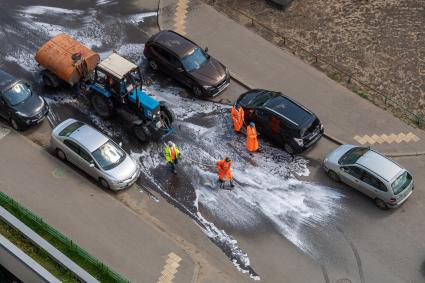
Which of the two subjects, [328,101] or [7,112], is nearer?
[7,112]

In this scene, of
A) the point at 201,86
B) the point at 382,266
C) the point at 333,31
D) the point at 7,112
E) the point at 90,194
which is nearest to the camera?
the point at 382,266

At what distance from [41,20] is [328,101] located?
14271 millimetres

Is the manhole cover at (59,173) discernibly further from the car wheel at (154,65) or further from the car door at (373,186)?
the car door at (373,186)

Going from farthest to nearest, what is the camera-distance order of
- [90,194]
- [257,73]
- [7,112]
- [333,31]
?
[333,31]
[257,73]
[7,112]
[90,194]

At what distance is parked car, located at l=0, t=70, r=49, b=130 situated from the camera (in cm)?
2481

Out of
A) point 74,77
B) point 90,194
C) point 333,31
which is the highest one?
point 333,31

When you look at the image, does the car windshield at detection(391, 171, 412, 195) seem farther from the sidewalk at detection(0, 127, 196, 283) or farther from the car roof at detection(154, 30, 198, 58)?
the car roof at detection(154, 30, 198, 58)

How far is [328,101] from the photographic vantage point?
27500mm

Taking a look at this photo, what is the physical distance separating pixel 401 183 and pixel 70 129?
500 inches

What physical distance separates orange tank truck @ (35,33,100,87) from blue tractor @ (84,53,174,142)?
867 millimetres

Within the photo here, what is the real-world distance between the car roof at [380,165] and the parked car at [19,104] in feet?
42.1

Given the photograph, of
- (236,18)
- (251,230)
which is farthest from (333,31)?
(251,230)

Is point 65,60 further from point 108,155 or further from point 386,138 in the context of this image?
point 386,138

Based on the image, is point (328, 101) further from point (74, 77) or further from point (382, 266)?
point (74, 77)
